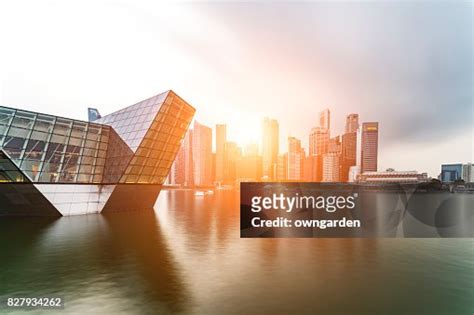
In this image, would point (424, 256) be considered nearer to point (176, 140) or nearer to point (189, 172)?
point (176, 140)

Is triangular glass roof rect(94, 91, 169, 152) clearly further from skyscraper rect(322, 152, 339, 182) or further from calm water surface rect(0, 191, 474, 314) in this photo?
skyscraper rect(322, 152, 339, 182)

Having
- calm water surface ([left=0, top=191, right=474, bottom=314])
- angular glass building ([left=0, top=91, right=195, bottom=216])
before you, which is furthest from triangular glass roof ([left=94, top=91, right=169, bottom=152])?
calm water surface ([left=0, top=191, right=474, bottom=314])

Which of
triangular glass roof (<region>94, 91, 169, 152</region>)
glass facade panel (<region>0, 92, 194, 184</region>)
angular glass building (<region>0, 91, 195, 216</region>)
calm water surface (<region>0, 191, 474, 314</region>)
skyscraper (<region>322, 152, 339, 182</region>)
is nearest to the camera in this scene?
calm water surface (<region>0, 191, 474, 314</region>)

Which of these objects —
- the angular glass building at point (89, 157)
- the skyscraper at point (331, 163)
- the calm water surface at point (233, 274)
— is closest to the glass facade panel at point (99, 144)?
the angular glass building at point (89, 157)

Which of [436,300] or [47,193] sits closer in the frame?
[436,300]

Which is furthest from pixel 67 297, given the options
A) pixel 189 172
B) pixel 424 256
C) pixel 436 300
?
pixel 189 172

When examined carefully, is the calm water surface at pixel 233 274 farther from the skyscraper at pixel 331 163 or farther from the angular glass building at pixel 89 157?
the skyscraper at pixel 331 163

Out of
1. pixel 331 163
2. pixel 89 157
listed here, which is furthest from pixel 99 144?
pixel 331 163
